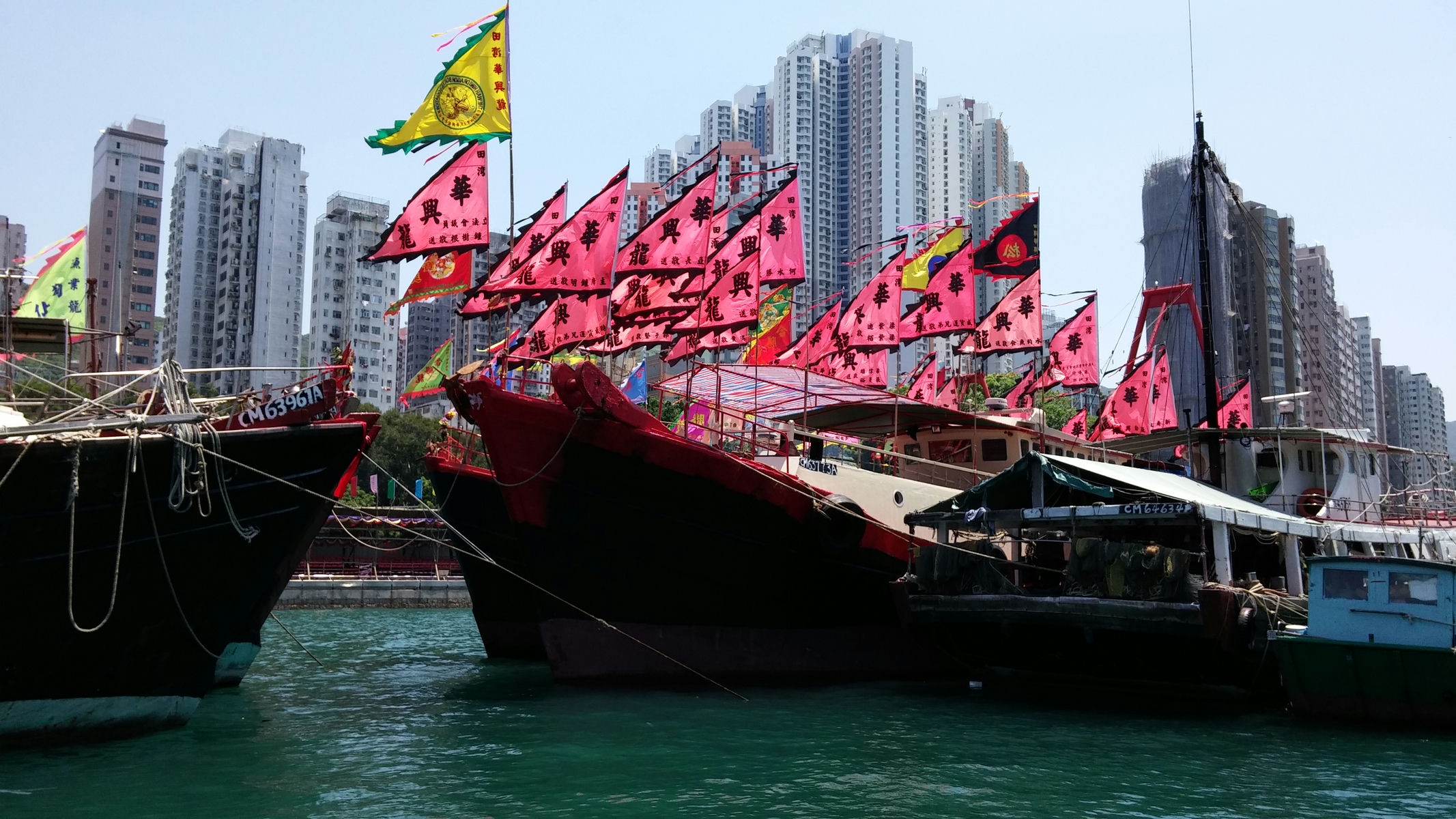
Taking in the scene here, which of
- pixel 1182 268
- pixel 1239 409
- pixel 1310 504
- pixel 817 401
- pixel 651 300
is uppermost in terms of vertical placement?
pixel 1182 268

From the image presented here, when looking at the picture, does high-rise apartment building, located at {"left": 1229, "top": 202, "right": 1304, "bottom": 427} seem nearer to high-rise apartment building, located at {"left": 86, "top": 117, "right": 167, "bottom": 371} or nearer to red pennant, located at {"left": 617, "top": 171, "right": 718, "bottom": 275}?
red pennant, located at {"left": 617, "top": 171, "right": 718, "bottom": 275}

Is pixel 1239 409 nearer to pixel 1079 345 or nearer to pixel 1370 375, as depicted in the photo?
pixel 1079 345

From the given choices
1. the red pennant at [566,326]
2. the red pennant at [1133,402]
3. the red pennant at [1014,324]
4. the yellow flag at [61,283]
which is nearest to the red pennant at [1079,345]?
the red pennant at [1133,402]

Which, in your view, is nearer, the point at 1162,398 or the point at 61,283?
the point at 61,283

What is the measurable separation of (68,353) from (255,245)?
8136 cm

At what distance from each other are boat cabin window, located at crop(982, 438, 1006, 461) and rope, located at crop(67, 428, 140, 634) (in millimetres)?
15497

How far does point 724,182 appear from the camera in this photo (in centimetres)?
11225

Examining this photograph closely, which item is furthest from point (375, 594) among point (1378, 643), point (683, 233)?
point (1378, 643)

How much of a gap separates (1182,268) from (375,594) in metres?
40.2

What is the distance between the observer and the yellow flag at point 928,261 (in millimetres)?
28031

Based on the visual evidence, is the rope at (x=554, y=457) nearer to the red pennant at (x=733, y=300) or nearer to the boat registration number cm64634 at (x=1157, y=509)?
the red pennant at (x=733, y=300)

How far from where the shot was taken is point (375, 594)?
4622 cm

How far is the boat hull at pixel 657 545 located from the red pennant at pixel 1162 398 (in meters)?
15.2

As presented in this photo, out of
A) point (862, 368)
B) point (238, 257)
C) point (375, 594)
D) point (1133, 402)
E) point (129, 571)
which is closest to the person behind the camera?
point (129, 571)
